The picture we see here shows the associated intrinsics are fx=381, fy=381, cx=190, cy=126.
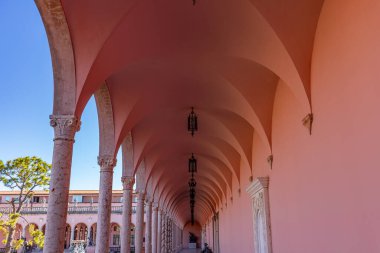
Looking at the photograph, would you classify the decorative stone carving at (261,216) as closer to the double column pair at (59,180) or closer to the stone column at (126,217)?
the stone column at (126,217)

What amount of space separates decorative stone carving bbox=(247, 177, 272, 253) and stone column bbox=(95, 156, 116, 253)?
417 centimetres

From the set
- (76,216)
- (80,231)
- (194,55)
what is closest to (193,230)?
(80,231)

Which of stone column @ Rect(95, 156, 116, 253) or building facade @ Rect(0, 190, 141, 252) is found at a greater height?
building facade @ Rect(0, 190, 141, 252)

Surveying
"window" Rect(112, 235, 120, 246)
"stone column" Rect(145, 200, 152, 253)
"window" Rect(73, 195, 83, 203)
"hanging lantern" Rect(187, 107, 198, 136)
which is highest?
"window" Rect(73, 195, 83, 203)

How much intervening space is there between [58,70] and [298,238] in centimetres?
576

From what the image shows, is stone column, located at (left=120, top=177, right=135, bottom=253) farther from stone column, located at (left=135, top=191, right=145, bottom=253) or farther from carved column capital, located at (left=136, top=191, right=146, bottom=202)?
carved column capital, located at (left=136, top=191, right=146, bottom=202)

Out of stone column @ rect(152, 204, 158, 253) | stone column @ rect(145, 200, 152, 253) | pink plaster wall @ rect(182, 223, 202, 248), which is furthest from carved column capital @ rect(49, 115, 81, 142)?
pink plaster wall @ rect(182, 223, 202, 248)

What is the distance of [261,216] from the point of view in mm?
11023

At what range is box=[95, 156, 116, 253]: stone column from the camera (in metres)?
8.93

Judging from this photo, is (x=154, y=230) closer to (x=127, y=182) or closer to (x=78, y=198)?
(x=127, y=182)

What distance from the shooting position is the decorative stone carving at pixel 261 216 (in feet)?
33.6

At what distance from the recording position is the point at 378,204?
4625mm

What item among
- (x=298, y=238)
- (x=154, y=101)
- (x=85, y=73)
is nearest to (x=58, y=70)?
(x=85, y=73)

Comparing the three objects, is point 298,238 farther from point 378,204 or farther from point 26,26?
point 26,26
